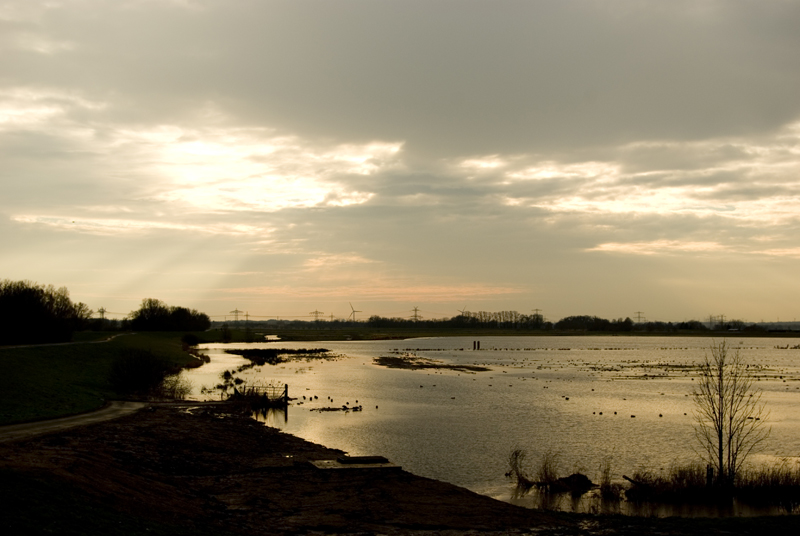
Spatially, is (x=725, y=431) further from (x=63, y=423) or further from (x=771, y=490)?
(x=63, y=423)

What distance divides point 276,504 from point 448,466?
10.9 meters

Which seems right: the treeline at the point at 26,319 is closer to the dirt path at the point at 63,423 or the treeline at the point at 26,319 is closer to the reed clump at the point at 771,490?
the dirt path at the point at 63,423

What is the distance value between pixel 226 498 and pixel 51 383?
26722 millimetres

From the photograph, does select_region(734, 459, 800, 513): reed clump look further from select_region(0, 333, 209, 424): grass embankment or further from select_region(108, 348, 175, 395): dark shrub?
select_region(108, 348, 175, 395): dark shrub

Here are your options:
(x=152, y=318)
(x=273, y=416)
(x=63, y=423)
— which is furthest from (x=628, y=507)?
(x=152, y=318)

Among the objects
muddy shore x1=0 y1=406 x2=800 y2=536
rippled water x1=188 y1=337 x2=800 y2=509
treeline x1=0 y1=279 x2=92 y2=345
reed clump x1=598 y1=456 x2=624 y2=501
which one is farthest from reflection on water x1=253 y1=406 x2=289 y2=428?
treeline x1=0 y1=279 x2=92 y2=345

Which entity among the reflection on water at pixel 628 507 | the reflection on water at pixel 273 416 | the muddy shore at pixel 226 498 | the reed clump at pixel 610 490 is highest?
the muddy shore at pixel 226 498

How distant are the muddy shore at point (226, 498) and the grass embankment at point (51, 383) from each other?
6728 mm

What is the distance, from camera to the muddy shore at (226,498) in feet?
49.5

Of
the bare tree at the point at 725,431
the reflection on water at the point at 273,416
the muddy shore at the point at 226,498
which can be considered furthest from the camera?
the reflection on water at the point at 273,416

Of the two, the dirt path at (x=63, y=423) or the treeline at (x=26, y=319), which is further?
the treeline at (x=26, y=319)

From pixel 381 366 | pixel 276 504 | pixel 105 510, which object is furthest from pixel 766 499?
pixel 381 366

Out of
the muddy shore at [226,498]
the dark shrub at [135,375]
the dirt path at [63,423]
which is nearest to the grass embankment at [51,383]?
the dirt path at [63,423]

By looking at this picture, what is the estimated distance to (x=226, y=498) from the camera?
2106cm
